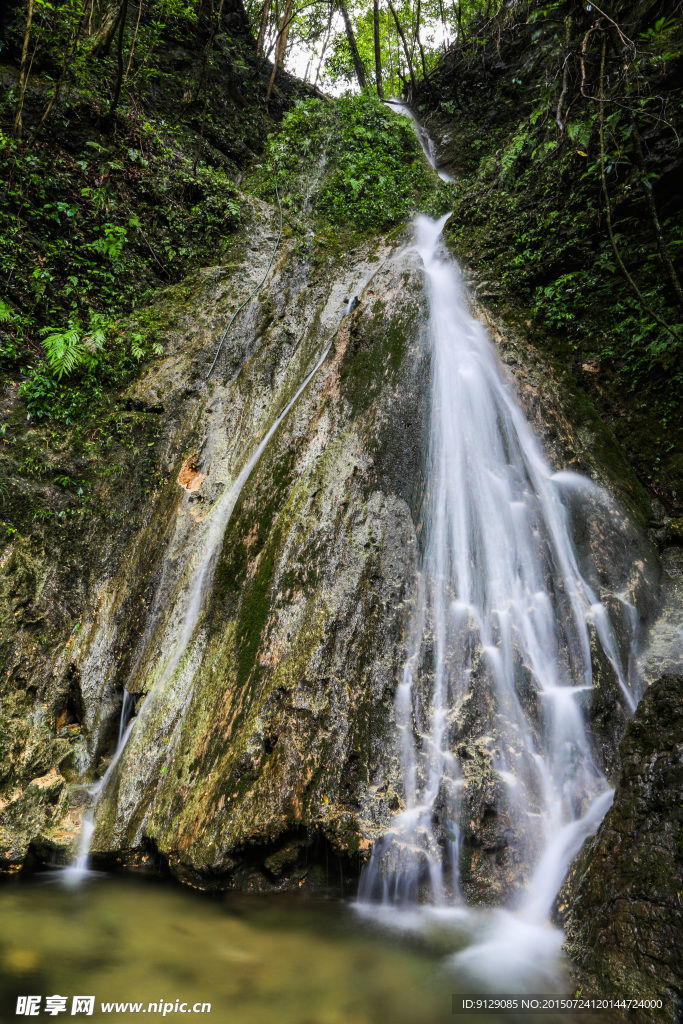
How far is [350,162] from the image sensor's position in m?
11.4

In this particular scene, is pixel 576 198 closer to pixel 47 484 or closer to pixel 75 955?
pixel 47 484

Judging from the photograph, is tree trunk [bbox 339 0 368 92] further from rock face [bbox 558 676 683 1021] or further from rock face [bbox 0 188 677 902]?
rock face [bbox 558 676 683 1021]

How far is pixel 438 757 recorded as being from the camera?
3783mm

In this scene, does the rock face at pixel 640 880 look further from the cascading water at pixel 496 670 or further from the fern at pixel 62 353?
the fern at pixel 62 353

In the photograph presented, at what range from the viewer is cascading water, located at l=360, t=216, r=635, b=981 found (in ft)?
11.3

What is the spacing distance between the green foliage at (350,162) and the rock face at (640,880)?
1009 cm

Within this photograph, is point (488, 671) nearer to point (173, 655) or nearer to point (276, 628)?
point (276, 628)

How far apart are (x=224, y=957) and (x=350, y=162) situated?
13618mm

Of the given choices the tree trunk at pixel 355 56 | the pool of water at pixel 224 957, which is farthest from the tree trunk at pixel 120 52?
the tree trunk at pixel 355 56

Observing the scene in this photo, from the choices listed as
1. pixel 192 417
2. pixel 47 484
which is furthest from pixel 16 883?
pixel 192 417

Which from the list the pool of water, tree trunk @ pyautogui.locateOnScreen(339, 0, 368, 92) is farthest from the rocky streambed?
tree trunk @ pyautogui.locateOnScreen(339, 0, 368, 92)

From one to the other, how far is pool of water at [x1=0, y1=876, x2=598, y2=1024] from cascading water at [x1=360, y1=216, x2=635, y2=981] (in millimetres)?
332

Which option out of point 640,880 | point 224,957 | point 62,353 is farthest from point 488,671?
point 62,353

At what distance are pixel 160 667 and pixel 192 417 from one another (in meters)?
3.43
